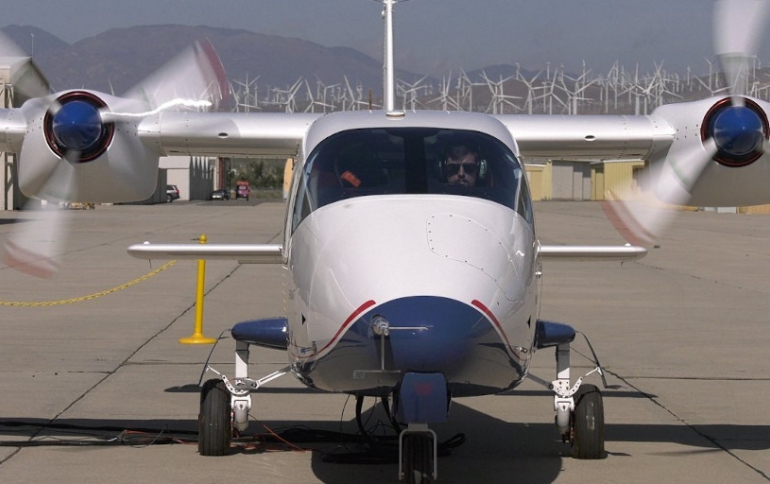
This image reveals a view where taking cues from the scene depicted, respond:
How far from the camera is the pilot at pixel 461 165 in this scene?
24.0ft

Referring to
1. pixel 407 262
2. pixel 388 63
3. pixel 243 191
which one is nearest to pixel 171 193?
pixel 243 191

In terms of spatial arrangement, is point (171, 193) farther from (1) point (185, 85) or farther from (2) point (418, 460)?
(2) point (418, 460)

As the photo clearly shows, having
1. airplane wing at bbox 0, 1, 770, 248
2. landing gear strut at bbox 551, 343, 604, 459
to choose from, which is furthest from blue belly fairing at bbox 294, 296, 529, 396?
airplane wing at bbox 0, 1, 770, 248

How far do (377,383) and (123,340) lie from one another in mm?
8627

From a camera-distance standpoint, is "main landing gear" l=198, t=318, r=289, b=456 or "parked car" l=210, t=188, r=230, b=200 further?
"parked car" l=210, t=188, r=230, b=200

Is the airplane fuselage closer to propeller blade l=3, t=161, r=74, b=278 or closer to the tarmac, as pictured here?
the tarmac

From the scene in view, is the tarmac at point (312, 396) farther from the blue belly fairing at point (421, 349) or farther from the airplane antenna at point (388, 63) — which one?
the airplane antenna at point (388, 63)

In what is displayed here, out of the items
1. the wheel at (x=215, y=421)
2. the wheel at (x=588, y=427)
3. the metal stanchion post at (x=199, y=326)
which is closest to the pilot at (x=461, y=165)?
the wheel at (x=588, y=427)

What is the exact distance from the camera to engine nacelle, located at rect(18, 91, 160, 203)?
9.38m

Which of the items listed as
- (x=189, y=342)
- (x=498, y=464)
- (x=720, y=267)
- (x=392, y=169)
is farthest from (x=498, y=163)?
(x=720, y=267)

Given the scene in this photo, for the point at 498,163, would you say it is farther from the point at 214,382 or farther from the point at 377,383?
the point at 214,382

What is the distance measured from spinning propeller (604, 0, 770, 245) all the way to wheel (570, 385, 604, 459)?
202 centimetres

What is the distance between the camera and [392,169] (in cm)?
A: 736

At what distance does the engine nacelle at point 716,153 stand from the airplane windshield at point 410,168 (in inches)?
94.3
